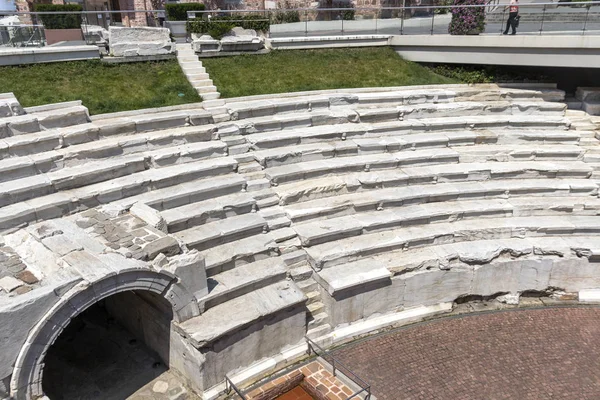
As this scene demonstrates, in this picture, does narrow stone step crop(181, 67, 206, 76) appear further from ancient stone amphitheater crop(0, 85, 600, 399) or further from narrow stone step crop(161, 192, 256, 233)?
narrow stone step crop(161, 192, 256, 233)

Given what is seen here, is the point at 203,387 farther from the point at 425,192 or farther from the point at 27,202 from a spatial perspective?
the point at 425,192

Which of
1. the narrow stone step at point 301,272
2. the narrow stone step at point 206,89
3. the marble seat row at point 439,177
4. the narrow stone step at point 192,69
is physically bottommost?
the narrow stone step at point 301,272

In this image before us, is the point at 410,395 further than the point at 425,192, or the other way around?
the point at 425,192

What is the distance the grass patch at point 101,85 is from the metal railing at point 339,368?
25.1 feet

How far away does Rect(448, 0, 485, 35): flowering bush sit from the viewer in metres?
16.1

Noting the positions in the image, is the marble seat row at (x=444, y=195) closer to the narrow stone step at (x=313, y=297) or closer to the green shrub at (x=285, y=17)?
the narrow stone step at (x=313, y=297)

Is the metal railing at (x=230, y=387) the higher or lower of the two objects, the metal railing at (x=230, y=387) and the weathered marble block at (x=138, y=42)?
the lower

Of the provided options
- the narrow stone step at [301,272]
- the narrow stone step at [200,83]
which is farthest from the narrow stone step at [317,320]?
the narrow stone step at [200,83]

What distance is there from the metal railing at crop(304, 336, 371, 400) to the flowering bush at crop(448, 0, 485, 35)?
463 inches

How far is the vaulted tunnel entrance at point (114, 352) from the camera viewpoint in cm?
874

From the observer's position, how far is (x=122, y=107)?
13.0m

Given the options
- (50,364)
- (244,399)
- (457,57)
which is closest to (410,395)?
(244,399)

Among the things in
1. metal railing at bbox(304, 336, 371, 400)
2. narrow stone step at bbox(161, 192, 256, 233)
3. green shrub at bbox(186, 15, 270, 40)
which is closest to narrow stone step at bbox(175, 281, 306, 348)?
metal railing at bbox(304, 336, 371, 400)

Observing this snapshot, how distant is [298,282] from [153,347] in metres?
3.05
